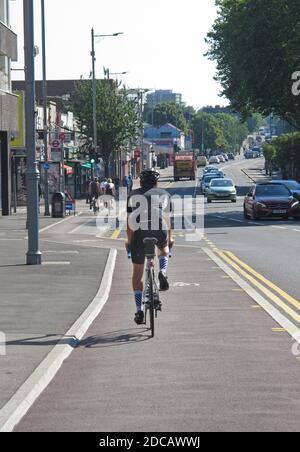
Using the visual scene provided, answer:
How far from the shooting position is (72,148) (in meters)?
91.6

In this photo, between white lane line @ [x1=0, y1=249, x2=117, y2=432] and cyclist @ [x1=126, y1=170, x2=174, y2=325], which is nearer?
white lane line @ [x1=0, y1=249, x2=117, y2=432]

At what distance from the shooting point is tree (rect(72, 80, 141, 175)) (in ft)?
285

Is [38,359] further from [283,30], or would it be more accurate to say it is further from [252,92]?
[252,92]

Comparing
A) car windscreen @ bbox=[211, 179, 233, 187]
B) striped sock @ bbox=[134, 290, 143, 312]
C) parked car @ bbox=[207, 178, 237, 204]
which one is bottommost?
parked car @ bbox=[207, 178, 237, 204]

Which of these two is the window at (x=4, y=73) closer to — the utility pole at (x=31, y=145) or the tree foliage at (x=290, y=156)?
the utility pole at (x=31, y=145)

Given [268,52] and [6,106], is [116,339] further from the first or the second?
[268,52]

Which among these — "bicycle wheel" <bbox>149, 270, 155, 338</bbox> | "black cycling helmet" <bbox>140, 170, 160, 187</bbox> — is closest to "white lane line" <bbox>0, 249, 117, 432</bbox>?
"bicycle wheel" <bbox>149, 270, 155, 338</bbox>

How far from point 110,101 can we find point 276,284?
225ft

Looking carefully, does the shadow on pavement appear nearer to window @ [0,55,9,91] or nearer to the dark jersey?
the dark jersey

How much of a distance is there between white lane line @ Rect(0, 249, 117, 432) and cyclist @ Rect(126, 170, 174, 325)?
0.95m

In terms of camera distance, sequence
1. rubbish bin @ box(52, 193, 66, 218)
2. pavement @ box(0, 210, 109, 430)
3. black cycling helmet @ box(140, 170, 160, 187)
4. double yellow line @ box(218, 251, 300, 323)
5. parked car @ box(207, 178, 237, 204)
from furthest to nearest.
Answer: parked car @ box(207, 178, 237, 204) < rubbish bin @ box(52, 193, 66, 218) < double yellow line @ box(218, 251, 300, 323) < black cycling helmet @ box(140, 170, 160, 187) < pavement @ box(0, 210, 109, 430)

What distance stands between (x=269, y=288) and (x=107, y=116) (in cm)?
6924
